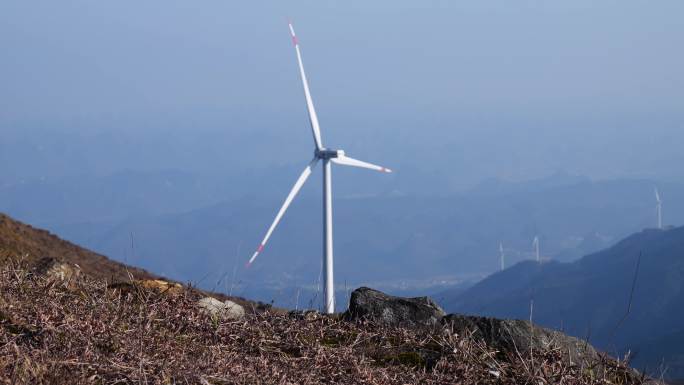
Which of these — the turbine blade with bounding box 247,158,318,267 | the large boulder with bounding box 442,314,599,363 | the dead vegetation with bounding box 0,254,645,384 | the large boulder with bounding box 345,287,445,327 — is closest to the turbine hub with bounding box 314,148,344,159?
the turbine blade with bounding box 247,158,318,267

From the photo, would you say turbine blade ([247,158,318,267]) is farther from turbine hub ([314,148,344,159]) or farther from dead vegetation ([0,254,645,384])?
dead vegetation ([0,254,645,384])

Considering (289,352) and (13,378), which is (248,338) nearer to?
(289,352)

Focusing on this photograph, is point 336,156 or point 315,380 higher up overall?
point 336,156

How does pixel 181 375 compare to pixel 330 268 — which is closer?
pixel 181 375

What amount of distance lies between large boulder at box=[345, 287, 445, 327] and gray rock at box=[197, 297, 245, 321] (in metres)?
1.09

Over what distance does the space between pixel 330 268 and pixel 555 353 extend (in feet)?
106

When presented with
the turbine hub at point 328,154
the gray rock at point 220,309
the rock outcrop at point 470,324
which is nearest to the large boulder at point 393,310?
the rock outcrop at point 470,324

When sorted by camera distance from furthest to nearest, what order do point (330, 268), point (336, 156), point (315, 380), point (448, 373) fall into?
point (336, 156), point (330, 268), point (448, 373), point (315, 380)

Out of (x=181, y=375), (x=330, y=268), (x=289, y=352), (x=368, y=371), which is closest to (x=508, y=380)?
(x=368, y=371)

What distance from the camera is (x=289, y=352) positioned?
794 centimetres

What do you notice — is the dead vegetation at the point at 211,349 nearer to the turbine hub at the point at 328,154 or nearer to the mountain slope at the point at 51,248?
the mountain slope at the point at 51,248

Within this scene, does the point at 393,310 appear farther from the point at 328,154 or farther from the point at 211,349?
the point at 328,154

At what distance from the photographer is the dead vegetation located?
642 cm

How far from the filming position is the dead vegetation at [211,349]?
6.42m
